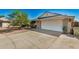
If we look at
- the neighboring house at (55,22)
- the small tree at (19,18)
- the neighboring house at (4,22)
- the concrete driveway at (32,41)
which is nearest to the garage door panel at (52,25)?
the neighboring house at (55,22)

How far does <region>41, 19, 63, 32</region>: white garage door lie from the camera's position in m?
1.95

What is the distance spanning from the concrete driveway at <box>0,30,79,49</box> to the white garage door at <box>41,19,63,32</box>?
108 mm

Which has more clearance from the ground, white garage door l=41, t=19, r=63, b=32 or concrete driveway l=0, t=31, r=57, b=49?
white garage door l=41, t=19, r=63, b=32

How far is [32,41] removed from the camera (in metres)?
A: 1.94

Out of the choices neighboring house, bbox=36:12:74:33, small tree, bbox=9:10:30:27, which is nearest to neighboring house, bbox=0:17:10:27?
small tree, bbox=9:10:30:27

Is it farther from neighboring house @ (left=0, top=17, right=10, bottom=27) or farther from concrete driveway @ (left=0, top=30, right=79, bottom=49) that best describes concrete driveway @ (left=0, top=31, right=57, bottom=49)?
neighboring house @ (left=0, top=17, right=10, bottom=27)

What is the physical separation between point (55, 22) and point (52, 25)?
0.06 m

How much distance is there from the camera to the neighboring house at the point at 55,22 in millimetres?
1933

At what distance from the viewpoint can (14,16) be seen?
6.43 feet

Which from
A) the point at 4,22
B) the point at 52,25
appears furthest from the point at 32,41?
the point at 4,22

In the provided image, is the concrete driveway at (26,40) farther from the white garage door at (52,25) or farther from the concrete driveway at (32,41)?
the white garage door at (52,25)

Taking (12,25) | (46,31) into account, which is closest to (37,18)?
(46,31)
